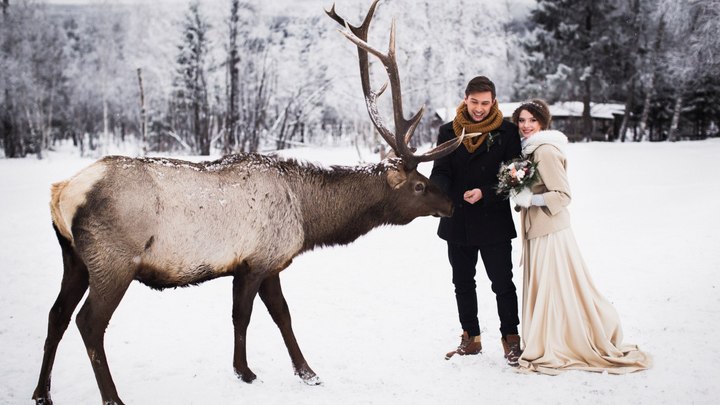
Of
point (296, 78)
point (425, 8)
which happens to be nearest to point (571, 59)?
point (425, 8)

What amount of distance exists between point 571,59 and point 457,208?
3274 cm

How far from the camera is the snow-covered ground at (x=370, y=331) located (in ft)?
13.0

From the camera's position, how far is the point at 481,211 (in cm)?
454

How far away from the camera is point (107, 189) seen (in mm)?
3510

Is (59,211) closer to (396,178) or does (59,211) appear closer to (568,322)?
(396,178)

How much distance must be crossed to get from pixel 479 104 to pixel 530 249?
52.8 inches

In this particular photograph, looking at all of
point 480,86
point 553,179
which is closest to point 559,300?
point 553,179

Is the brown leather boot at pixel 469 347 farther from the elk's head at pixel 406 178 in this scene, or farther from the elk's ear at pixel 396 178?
the elk's ear at pixel 396 178

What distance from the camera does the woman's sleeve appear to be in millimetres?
4344

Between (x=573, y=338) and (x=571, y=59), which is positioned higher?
(x=571, y=59)

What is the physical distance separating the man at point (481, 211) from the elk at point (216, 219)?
0.66 ft

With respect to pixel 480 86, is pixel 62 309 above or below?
below

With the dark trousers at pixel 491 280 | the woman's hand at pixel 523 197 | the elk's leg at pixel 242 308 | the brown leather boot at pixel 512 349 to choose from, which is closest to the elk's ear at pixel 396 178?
the dark trousers at pixel 491 280

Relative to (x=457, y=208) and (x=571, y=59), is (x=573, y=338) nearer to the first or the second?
(x=457, y=208)
